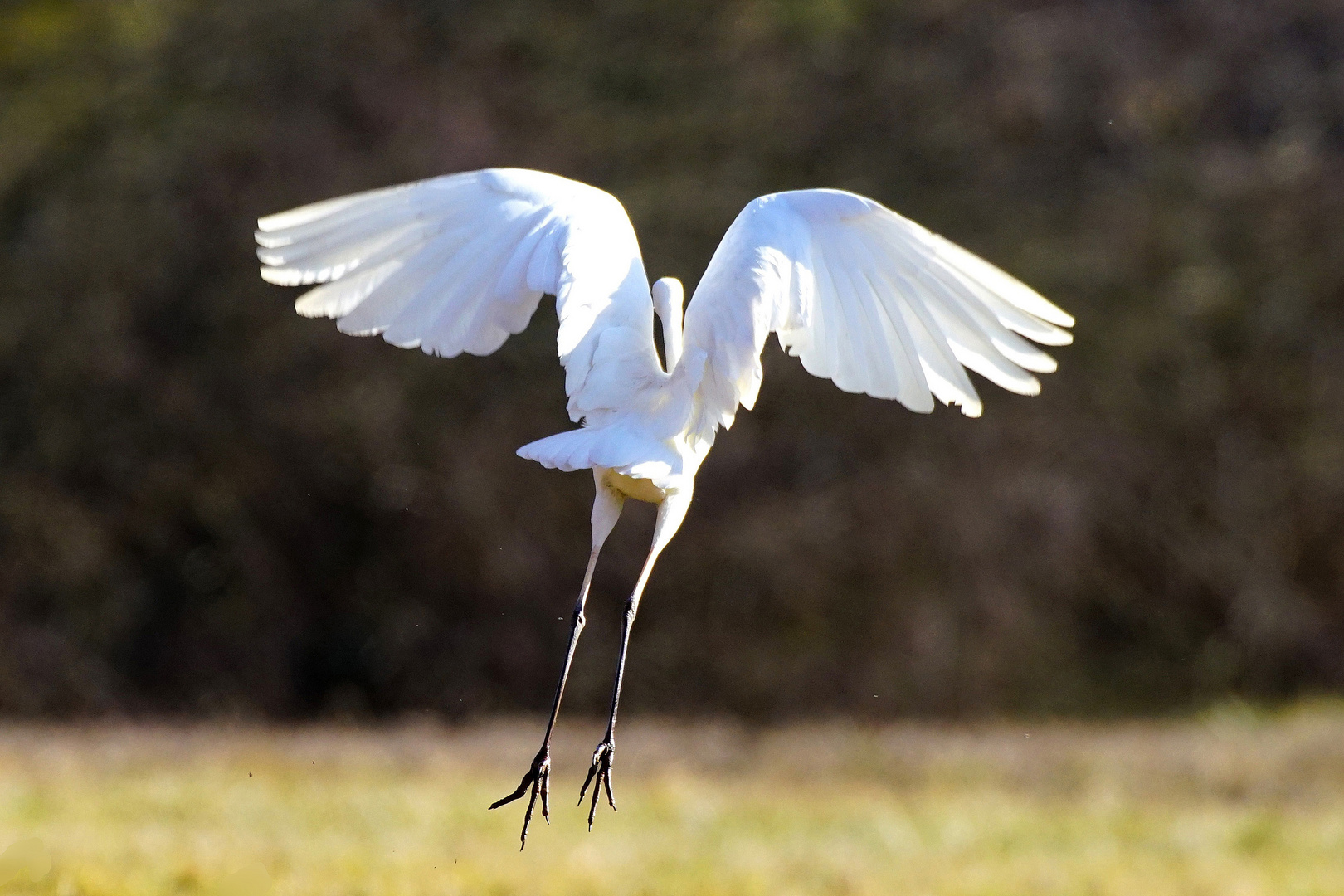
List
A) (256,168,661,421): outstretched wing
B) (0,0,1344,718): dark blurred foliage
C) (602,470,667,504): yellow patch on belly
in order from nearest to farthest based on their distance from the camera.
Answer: (602,470,667,504): yellow patch on belly < (256,168,661,421): outstretched wing < (0,0,1344,718): dark blurred foliage

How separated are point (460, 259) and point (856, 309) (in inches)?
49.3

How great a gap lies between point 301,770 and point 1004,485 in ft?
20.2

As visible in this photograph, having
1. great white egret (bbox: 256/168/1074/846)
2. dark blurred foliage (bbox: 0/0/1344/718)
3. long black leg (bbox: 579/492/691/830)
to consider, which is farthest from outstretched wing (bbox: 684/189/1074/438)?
dark blurred foliage (bbox: 0/0/1344/718)

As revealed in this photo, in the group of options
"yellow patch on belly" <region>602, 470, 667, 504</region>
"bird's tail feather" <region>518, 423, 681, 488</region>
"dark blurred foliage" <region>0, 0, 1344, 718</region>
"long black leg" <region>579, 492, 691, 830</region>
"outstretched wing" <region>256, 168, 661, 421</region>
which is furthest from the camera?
"dark blurred foliage" <region>0, 0, 1344, 718</region>

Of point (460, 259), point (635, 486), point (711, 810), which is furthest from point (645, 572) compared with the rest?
point (711, 810)

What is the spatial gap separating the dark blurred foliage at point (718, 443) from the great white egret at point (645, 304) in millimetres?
6828

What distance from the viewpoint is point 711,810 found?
7957 mm

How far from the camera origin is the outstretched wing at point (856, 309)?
447cm

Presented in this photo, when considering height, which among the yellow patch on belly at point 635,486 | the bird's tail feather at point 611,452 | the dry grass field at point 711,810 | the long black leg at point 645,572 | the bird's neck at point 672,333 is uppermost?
the bird's neck at point 672,333

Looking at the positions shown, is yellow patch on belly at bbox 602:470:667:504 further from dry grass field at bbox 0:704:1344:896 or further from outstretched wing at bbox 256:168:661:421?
dry grass field at bbox 0:704:1344:896

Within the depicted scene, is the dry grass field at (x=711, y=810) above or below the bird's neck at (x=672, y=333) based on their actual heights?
below

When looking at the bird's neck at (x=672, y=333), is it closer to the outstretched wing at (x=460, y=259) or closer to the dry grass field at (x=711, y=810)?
the outstretched wing at (x=460, y=259)

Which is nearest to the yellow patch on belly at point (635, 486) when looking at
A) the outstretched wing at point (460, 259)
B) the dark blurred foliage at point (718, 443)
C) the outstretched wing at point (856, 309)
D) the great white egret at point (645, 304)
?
the great white egret at point (645, 304)

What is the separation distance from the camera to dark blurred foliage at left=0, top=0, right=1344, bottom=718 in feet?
38.8
